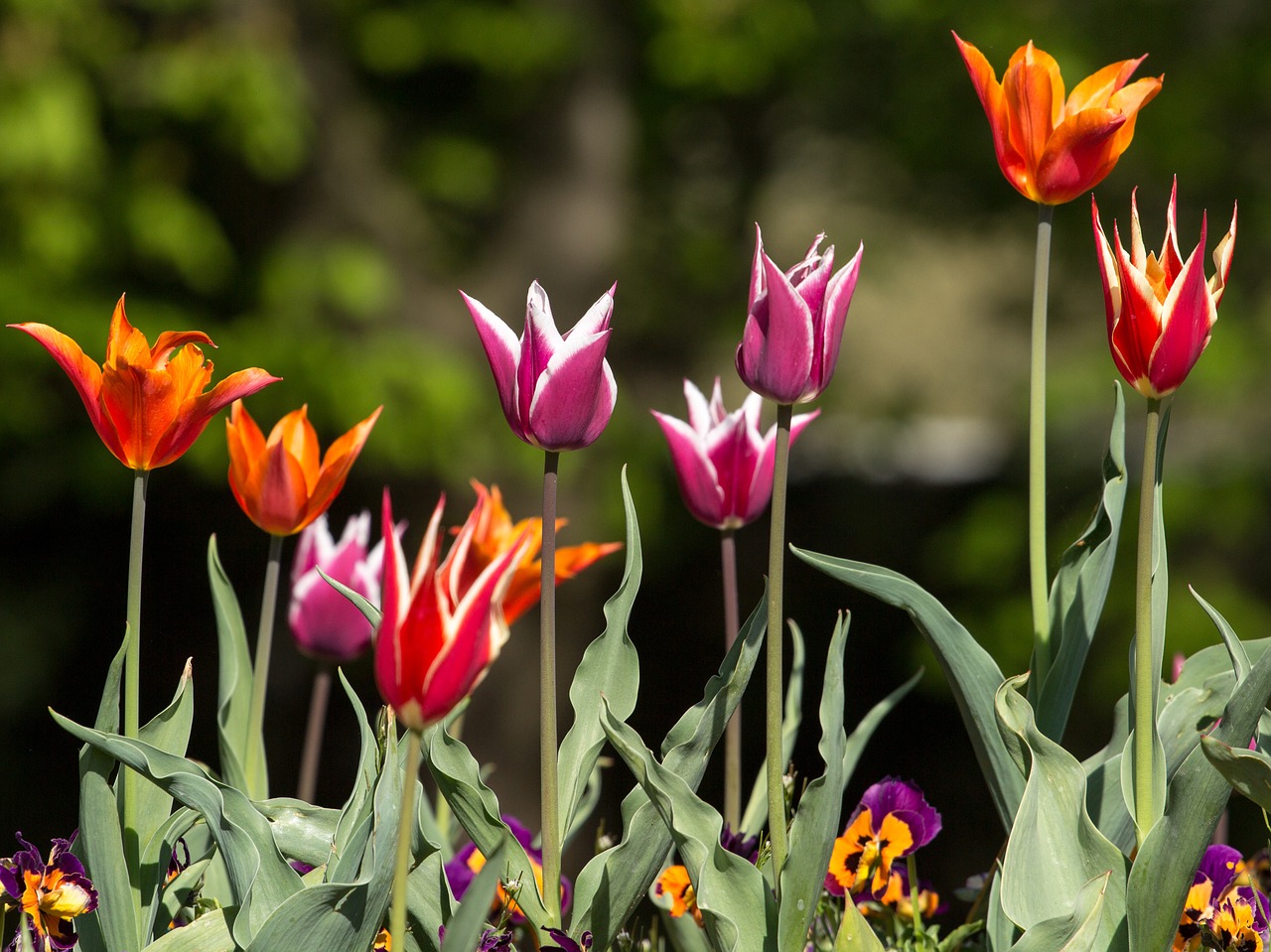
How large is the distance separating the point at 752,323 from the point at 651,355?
6103 mm

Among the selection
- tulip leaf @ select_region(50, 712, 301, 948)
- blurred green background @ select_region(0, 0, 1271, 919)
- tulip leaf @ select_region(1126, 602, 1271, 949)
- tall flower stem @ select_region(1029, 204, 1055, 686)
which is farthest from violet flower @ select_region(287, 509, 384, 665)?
blurred green background @ select_region(0, 0, 1271, 919)

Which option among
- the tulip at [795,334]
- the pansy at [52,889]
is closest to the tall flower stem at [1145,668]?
the tulip at [795,334]

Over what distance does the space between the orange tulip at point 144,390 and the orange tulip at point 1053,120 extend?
1.74 ft

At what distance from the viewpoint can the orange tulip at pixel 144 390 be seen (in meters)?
0.86

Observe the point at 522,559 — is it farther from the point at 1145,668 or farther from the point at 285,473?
the point at 1145,668

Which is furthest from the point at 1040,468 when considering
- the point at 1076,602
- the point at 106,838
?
the point at 106,838

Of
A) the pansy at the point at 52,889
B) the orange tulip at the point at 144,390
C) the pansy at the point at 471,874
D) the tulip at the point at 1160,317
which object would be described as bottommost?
the pansy at the point at 471,874

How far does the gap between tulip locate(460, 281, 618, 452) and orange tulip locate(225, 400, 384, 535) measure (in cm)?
18

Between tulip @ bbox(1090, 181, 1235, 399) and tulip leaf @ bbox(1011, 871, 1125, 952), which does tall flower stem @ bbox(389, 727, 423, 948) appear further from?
tulip @ bbox(1090, 181, 1235, 399)

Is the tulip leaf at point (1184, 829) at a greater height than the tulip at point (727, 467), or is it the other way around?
the tulip at point (727, 467)

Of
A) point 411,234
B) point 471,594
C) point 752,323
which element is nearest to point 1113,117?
point 752,323

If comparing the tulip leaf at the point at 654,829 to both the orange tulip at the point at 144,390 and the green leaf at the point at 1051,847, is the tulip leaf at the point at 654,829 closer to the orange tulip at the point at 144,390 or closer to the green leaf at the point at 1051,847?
the green leaf at the point at 1051,847

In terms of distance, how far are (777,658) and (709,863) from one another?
0.13m

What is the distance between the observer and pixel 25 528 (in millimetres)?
6617
